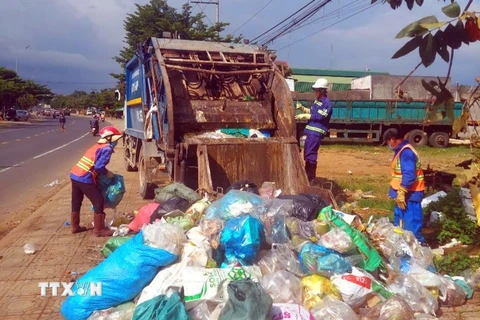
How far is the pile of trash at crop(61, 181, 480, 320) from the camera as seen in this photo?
10.5ft

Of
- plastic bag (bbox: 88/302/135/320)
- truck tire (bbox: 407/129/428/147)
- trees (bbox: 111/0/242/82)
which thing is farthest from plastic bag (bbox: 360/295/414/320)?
trees (bbox: 111/0/242/82)

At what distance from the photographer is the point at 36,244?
5340 millimetres

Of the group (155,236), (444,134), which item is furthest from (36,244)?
(444,134)

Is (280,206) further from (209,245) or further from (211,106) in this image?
(211,106)

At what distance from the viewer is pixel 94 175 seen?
217 inches

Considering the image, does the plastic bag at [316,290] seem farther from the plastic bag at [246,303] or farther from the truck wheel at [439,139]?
the truck wheel at [439,139]

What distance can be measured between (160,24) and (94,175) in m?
24.4

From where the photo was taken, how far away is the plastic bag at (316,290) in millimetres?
3417

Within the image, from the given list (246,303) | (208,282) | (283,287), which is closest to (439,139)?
(283,287)

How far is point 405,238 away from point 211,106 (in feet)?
10.8

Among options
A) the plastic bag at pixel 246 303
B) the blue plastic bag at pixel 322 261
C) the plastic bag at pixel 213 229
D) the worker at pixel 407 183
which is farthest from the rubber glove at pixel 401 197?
the plastic bag at pixel 246 303

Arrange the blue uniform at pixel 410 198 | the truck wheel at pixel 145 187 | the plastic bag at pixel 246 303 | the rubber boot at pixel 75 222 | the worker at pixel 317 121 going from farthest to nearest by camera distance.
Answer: the truck wheel at pixel 145 187 → the worker at pixel 317 121 → the rubber boot at pixel 75 222 → the blue uniform at pixel 410 198 → the plastic bag at pixel 246 303

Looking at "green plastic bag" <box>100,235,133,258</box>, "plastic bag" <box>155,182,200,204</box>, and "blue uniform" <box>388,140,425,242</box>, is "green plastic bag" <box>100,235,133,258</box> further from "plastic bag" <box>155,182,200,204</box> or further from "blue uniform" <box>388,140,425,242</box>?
"blue uniform" <box>388,140,425,242</box>

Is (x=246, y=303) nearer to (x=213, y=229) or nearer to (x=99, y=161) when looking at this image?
(x=213, y=229)
